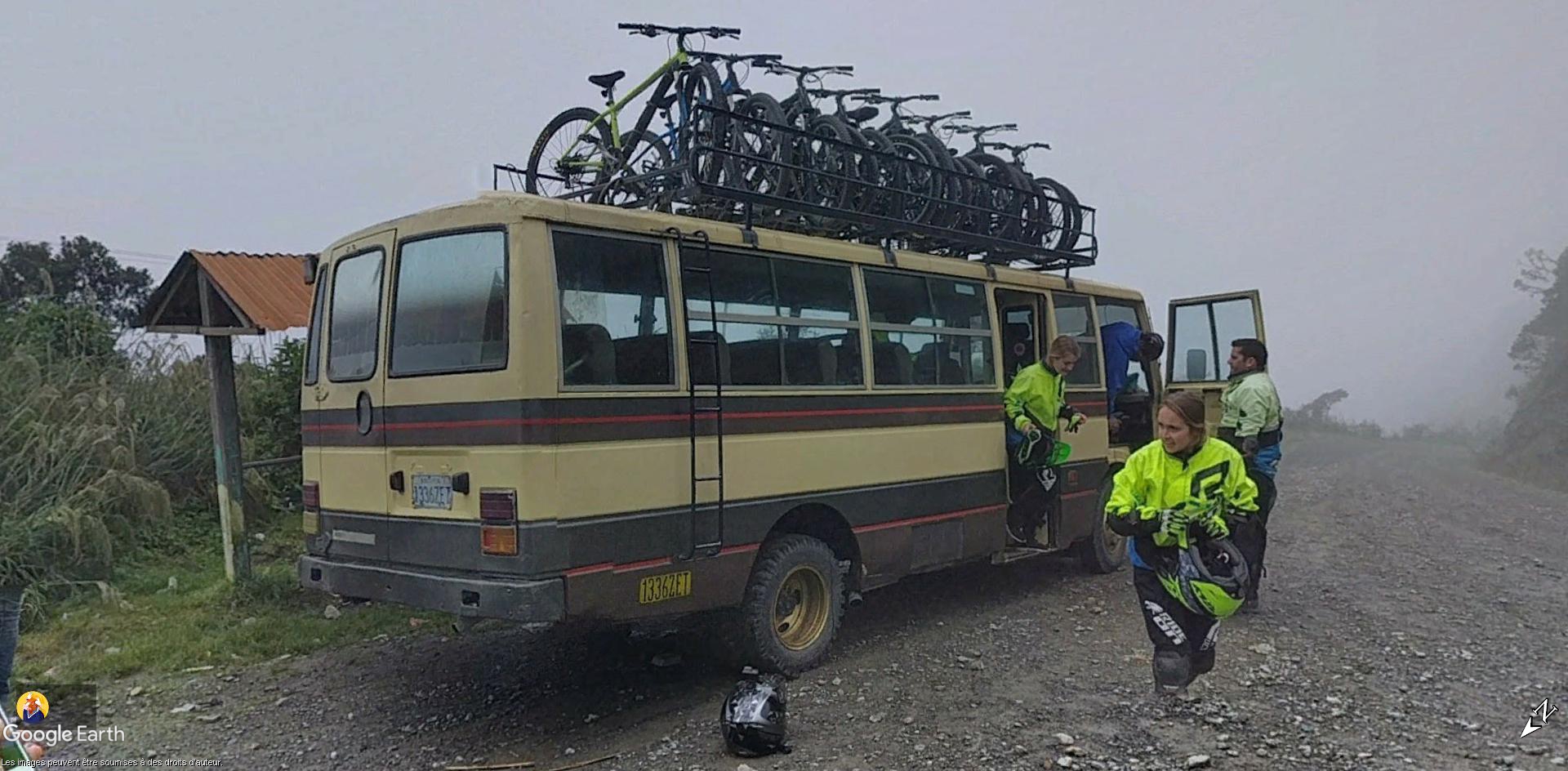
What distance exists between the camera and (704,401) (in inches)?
222

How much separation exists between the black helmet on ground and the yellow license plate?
63cm

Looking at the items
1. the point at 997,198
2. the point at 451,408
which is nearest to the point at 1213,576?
the point at 451,408

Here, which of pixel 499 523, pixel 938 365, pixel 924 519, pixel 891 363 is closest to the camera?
pixel 499 523

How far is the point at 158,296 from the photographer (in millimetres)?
8117

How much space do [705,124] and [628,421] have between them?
3.20 meters

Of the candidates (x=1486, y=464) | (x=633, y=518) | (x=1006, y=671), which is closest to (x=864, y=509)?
(x=1006, y=671)

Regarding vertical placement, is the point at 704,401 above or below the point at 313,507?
above

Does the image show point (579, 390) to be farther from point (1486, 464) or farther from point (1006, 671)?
point (1486, 464)

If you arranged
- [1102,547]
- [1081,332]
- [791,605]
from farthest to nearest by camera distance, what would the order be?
[1102,547]
[1081,332]
[791,605]

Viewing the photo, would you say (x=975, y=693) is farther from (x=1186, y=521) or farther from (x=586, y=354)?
(x=586, y=354)

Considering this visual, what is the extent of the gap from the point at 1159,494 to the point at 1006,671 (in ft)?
6.42

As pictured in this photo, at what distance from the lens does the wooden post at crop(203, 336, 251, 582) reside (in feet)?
26.7

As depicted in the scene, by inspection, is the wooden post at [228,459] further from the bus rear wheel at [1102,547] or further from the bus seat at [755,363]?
the bus rear wheel at [1102,547]

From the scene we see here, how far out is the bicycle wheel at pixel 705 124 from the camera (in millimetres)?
6637
